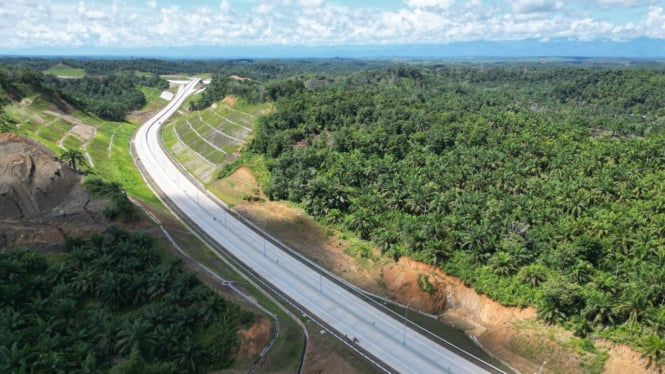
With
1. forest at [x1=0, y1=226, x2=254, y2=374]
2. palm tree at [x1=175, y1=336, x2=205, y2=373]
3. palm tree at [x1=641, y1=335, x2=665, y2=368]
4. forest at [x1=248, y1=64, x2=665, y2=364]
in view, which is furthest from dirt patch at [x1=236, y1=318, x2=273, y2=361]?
palm tree at [x1=641, y1=335, x2=665, y2=368]

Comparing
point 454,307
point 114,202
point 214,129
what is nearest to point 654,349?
point 454,307

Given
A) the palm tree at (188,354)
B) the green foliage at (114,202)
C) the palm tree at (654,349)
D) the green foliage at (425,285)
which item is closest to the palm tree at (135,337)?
the palm tree at (188,354)

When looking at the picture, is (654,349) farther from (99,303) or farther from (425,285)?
(99,303)

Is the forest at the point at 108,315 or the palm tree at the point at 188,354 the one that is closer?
the forest at the point at 108,315

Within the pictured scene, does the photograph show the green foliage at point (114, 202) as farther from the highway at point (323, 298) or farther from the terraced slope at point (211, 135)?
the terraced slope at point (211, 135)

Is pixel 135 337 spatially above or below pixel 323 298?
above

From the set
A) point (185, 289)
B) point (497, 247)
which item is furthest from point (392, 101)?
point (185, 289)

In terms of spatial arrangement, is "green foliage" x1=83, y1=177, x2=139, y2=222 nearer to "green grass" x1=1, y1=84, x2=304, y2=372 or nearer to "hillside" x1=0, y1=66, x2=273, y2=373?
"hillside" x1=0, y1=66, x2=273, y2=373
